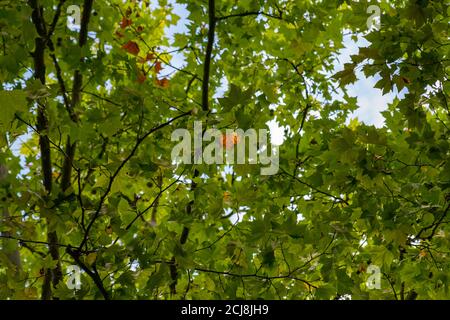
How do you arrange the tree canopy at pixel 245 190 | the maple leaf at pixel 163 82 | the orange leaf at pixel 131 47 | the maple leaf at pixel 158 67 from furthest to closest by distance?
the maple leaf at pixel 163 82, the maple leaf at pixel 158 67, the orange leaf at pixel 131 47, the tree canopy at pixel 245 190

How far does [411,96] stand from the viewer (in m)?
2.61

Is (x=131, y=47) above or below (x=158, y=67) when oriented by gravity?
above

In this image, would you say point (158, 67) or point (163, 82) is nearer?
point (158, 67)

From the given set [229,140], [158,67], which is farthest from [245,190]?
[158,67]

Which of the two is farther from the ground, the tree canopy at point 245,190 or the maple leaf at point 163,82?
the maple leaf at point 163,82

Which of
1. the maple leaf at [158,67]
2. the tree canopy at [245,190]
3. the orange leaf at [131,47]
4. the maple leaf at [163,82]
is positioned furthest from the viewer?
the maple leaf at [163,82]

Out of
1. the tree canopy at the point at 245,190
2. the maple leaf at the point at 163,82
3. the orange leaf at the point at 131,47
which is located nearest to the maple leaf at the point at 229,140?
the tree canopy at the point at 245,190

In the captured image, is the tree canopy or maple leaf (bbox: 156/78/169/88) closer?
the tree canopy

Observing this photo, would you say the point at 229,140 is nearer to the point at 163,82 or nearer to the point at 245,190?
the point at 245,190

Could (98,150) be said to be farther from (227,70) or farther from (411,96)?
(411,96)

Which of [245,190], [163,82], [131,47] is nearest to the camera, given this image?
[245,190]

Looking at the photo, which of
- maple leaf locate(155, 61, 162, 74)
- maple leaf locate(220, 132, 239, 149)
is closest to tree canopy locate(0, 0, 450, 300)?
maple leaf locate(220, 132, 239, 149)

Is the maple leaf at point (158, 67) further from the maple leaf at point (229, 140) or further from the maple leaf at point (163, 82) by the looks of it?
the maple leaf at point (229, 140)

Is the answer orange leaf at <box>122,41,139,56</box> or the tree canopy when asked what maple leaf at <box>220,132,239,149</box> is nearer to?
the tree canopy
